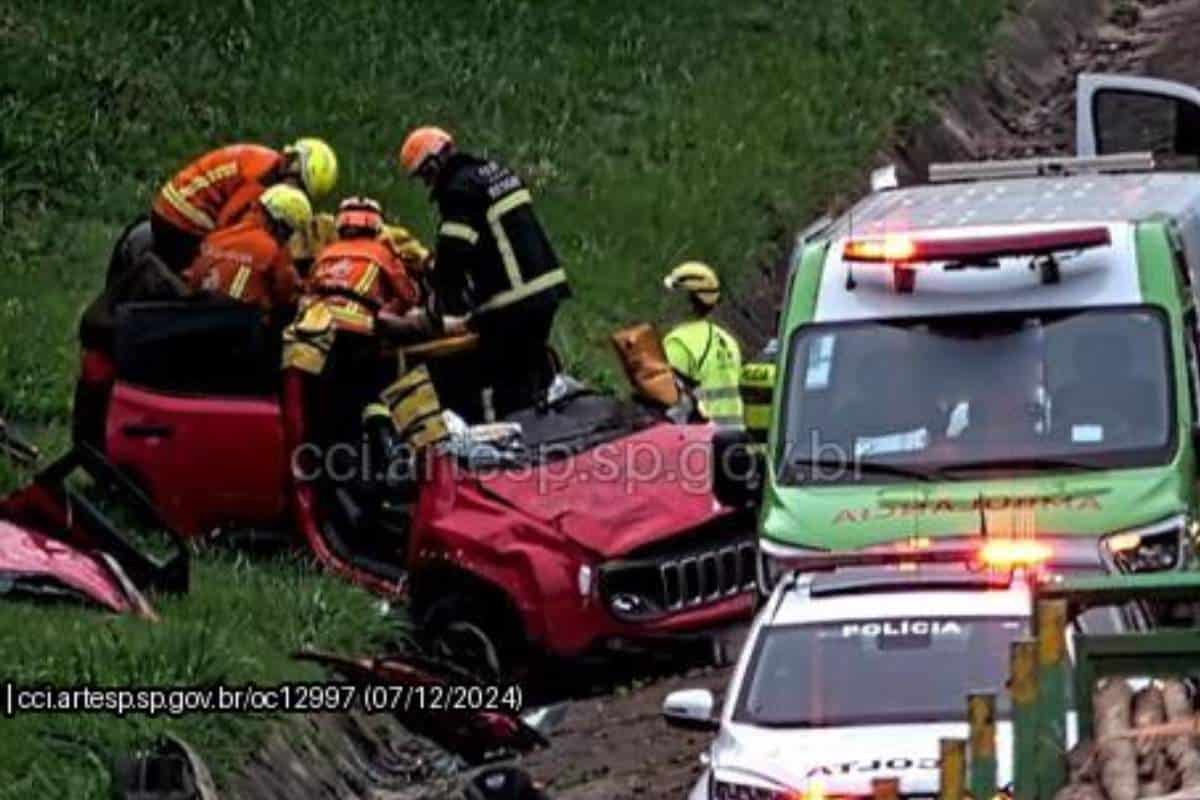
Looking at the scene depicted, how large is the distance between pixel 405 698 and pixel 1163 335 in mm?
3682

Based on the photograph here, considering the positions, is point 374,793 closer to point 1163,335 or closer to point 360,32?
point 1163,335

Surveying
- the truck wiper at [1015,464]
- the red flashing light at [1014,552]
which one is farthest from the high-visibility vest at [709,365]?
the red flashing light at [1014,552]

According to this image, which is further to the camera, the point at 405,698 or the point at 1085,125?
the point at 1085,125

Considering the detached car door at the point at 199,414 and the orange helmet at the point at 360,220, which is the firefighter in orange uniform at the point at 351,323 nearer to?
the orange helmet at the point at 360,220

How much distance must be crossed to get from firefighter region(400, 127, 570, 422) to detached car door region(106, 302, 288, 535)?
1.20 metres

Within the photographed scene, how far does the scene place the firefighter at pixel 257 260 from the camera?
63.7ft

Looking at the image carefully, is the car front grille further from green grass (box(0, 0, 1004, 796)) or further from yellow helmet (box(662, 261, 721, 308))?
green grass (box(0, 0, 1004, 796))

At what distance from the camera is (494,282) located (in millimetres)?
19641

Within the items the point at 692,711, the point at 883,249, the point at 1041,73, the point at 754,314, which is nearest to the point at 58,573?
the point at 692,711

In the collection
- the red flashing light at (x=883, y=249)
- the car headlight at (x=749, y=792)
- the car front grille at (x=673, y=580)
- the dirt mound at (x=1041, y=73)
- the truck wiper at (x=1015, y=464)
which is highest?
the red flashing light at (x=883, y=249)

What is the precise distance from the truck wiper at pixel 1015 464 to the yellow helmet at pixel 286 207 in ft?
15.9

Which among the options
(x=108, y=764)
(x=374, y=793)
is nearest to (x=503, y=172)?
(x=374, y=793)

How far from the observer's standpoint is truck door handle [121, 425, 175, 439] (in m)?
18.7

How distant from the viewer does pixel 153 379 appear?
18.8 meters
